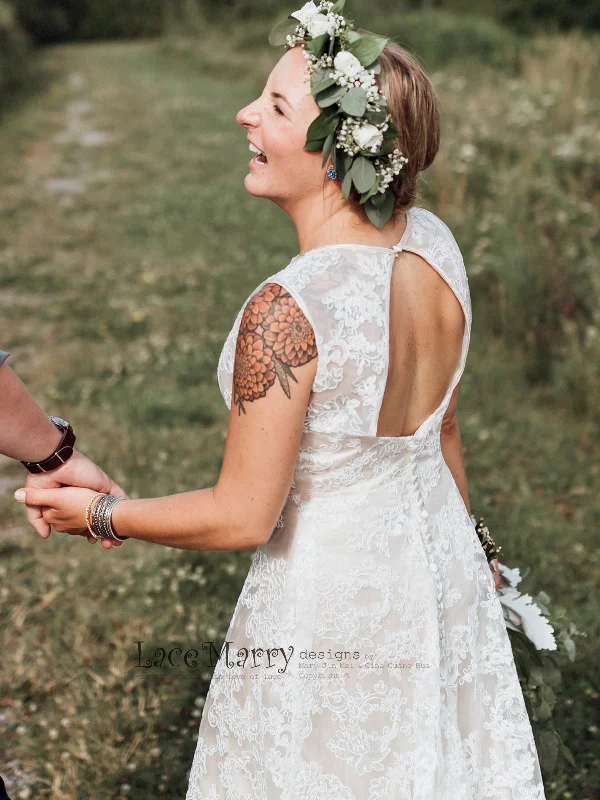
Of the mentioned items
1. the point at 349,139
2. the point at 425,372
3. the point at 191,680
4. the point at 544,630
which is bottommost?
the point at 191,680

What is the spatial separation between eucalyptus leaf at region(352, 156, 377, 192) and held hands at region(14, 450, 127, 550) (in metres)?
0.97

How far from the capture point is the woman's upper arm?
1746 mm

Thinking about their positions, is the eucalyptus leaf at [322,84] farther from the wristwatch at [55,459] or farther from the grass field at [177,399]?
the grass field at [177,399]

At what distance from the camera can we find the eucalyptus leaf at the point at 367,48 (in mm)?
1858

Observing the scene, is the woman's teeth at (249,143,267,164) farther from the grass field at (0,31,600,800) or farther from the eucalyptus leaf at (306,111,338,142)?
the grass field at (0,31,600,800)

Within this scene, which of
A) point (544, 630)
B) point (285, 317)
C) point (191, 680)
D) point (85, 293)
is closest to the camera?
point (285, 317)

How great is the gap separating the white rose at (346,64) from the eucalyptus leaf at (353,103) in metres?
0.03

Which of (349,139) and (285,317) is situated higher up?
(349,139)

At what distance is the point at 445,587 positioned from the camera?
6.93 feet

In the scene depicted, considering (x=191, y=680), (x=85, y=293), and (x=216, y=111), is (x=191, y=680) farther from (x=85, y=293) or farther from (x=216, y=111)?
(x=216, y=111)

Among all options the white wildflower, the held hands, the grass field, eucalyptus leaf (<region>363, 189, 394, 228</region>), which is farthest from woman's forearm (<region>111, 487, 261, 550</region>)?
the grass field

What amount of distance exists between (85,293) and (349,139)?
6418mm

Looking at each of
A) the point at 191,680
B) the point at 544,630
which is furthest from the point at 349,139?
the point at 191,680

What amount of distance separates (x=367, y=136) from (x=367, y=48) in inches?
7.8
